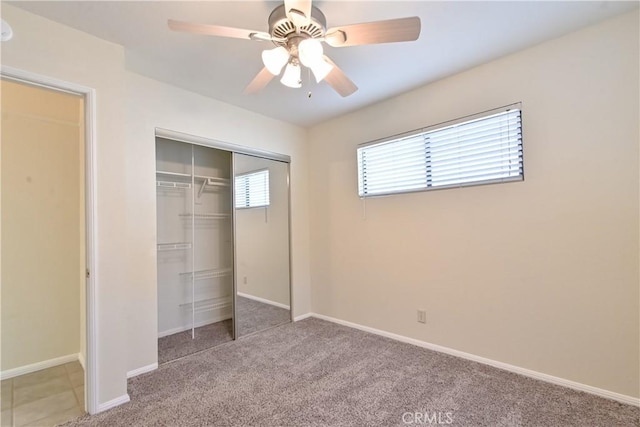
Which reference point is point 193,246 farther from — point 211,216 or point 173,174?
point 173,174

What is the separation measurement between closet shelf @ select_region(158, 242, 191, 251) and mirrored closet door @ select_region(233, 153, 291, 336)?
0.57 metres

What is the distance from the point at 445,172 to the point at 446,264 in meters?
0.84

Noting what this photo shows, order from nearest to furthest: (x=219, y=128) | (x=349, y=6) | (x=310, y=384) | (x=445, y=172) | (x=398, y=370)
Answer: (x=349, y=6) → (x=310, y=384) → (x=398, y=370) → (x=445, y=172) → (x=219, y=128)

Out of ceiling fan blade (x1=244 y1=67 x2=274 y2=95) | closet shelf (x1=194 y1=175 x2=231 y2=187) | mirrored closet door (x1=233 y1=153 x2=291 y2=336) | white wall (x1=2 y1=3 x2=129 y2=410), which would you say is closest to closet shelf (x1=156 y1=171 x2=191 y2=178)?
closet shelf (x1=194 y1=175 x2=231 y2=187)

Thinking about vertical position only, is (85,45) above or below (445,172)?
above

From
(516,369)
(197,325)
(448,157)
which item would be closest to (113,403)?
(197,325)

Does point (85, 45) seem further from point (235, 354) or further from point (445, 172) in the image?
point (445, 172)

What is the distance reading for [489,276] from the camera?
8.35 feet

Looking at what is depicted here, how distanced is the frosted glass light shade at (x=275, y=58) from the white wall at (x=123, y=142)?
1216mm

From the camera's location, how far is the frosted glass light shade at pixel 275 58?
1641 millimetres

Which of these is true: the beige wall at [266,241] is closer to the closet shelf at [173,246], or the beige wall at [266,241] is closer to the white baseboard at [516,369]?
the closet shelf at [173,246]

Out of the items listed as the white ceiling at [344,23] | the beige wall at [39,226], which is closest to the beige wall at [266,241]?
the white ceiling at [344,23]

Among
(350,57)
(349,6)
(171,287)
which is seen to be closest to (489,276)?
(350,57)

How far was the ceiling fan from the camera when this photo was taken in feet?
4.71
